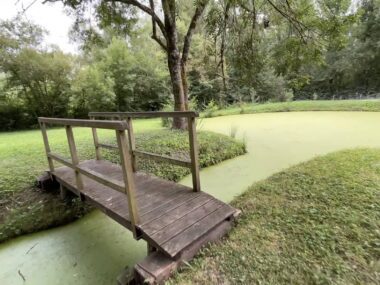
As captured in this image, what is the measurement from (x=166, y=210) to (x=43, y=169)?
268cm

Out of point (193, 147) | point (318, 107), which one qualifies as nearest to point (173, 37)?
point (193, 147)

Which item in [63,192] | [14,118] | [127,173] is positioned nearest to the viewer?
[127,173]

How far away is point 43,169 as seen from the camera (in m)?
3.77

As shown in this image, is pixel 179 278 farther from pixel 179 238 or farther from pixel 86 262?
pixel 86 262

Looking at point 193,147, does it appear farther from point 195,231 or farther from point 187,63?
point 187,63

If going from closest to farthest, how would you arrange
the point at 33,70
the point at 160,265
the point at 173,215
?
the point at 160,265 → the point at 173,215 → the point at 33,70

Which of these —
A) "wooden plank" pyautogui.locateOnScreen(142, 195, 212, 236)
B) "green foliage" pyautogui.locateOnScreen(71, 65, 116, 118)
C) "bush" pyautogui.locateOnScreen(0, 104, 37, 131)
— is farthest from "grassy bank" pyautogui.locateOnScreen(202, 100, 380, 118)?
"wooden plank" pyautogui.locateOnScreen(142, 195, 212, 236)

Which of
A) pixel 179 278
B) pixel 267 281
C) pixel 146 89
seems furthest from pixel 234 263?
pixel 146 89

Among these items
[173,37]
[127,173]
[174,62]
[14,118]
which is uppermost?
[173,37]

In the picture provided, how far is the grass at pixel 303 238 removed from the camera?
1543 millimetres

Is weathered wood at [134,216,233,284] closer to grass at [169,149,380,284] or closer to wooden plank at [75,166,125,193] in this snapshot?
grass at [169,149,380,284]

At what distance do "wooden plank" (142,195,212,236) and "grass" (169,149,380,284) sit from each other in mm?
352

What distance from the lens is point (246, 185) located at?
330cm

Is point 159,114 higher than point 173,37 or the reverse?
the reverse
